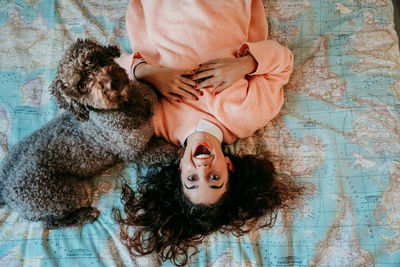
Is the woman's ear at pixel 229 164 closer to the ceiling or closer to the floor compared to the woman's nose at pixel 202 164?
closer to the floor

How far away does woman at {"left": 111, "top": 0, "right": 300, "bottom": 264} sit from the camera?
1.56 metres

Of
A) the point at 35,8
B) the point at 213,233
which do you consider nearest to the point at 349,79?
the point at 213,233

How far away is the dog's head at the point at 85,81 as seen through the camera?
1.27 meters

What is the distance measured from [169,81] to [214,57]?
30cm

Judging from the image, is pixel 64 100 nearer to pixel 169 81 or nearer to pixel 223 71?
pixel 169 81

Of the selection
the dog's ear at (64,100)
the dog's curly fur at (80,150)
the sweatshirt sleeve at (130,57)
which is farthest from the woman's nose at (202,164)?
the sweatshirt sleeve at (130,57)

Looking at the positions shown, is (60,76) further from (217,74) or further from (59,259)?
(59,259)

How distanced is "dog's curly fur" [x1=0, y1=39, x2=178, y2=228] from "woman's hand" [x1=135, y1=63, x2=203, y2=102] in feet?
0.20

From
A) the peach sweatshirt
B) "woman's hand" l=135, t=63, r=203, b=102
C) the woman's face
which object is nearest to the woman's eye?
the woman's face

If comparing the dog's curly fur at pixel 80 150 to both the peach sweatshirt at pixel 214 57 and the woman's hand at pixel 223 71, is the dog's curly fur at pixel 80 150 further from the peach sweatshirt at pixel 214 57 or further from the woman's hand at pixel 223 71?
the woman's hand at pixel 223 71

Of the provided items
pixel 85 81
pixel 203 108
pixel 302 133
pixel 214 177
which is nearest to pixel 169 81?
pixel 203 108

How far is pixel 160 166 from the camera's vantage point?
1.73 meters

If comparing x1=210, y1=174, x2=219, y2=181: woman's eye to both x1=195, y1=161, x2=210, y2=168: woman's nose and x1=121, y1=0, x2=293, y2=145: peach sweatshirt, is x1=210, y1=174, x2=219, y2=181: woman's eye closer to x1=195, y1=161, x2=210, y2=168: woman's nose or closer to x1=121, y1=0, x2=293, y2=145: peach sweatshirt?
x1=195, y1=161, x2=210, y2=168: woman's nose

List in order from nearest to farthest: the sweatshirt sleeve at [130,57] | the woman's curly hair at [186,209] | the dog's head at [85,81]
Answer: the dog's head at [85,81]
the woman's curly hair at [186,209]
the sweatshirt sleeve at [130,57]
